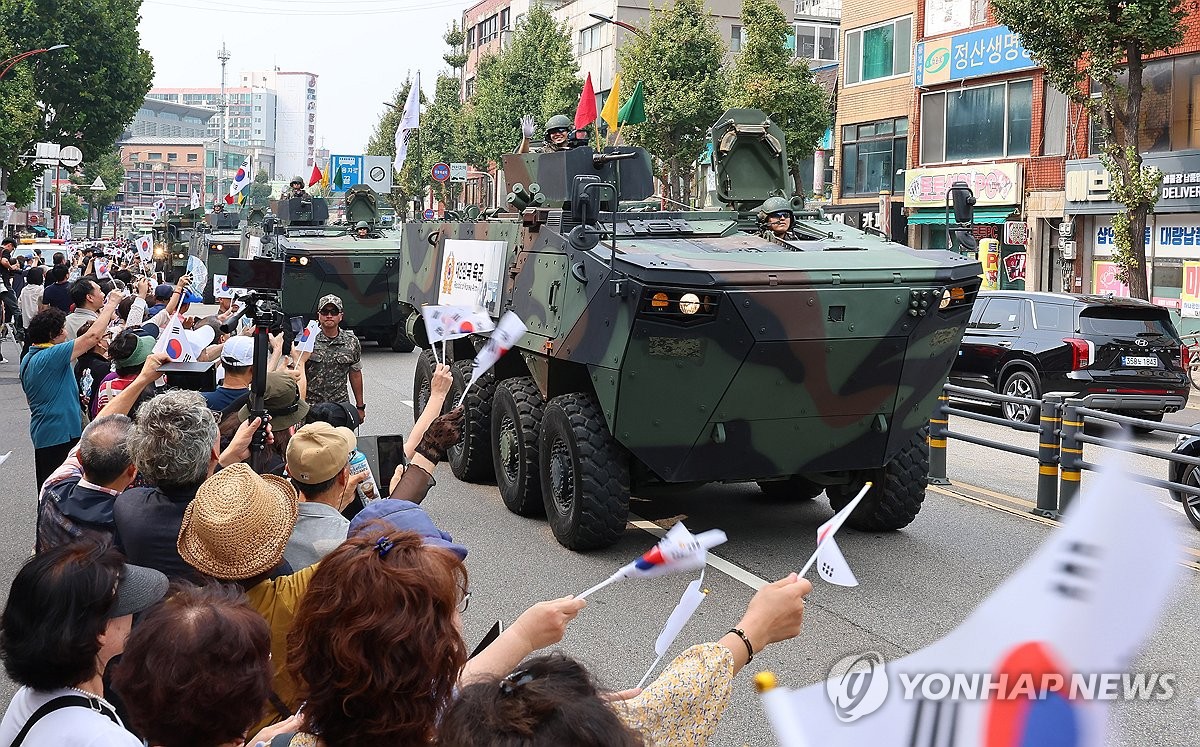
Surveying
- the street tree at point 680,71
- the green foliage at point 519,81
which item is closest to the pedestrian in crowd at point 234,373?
the street tree at point 680,71

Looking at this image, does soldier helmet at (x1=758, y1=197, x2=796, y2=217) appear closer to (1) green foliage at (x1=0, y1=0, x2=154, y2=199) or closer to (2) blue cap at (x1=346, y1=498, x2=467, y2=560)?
(2) blue cap at (x1=346, y1=498, x2=467, y2=560)

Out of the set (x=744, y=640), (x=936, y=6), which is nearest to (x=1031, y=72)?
(x=936, y=6)

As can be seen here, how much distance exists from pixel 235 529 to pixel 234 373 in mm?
3051

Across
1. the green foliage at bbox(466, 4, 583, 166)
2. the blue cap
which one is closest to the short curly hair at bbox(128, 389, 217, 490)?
the blue cap

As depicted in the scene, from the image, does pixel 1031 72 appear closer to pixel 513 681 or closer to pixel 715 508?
pixel 715 508

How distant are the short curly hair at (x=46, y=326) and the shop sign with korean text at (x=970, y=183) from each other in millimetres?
23477

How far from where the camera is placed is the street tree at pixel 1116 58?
2167 cm

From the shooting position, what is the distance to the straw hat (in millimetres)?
3717

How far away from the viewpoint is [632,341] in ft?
24.3

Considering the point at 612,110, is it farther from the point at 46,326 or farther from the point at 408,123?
A: the point at 46,326

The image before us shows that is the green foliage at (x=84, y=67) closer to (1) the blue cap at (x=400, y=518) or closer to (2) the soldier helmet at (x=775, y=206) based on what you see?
(2) the soldier helmet at (x=775, y=206)

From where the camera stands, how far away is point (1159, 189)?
23.9m

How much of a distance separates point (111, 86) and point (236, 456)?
4724 centimetres

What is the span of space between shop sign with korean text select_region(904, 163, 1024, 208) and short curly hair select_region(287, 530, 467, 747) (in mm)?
27288
